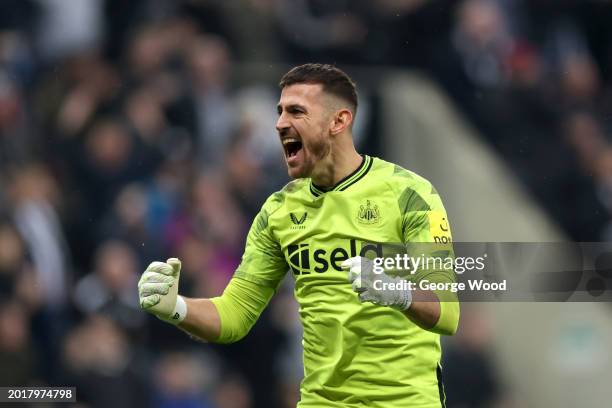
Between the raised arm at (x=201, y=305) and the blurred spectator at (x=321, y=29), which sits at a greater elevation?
the blurred spectator at (x=321, y=29)

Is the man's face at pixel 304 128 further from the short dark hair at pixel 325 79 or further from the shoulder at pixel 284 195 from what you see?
the shoulder at pixel 284 195

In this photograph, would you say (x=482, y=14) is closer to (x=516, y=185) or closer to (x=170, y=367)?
(x=516, y=185)

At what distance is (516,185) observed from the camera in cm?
Answer: 1034

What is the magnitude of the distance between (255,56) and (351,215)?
4957mm

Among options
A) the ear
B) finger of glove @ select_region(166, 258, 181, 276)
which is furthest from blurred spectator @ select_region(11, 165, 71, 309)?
the ear

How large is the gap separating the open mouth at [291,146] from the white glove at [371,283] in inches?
36.7

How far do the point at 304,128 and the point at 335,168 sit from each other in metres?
0.23

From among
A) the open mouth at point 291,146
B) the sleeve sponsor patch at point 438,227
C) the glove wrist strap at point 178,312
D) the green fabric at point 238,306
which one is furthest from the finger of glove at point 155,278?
the sleeve sponsor patch at point 438,227

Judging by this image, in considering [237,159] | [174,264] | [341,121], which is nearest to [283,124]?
[341,121]

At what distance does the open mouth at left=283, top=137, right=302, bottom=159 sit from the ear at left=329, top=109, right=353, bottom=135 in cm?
16

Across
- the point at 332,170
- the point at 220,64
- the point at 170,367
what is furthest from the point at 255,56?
the point at 332,170

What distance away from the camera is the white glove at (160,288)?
5.27m

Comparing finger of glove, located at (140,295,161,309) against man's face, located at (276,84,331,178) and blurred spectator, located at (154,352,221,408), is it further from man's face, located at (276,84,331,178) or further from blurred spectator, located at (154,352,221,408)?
blurred spectator, located at (154,352,221,408)

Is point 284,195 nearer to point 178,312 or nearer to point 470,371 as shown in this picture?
point 178,312
